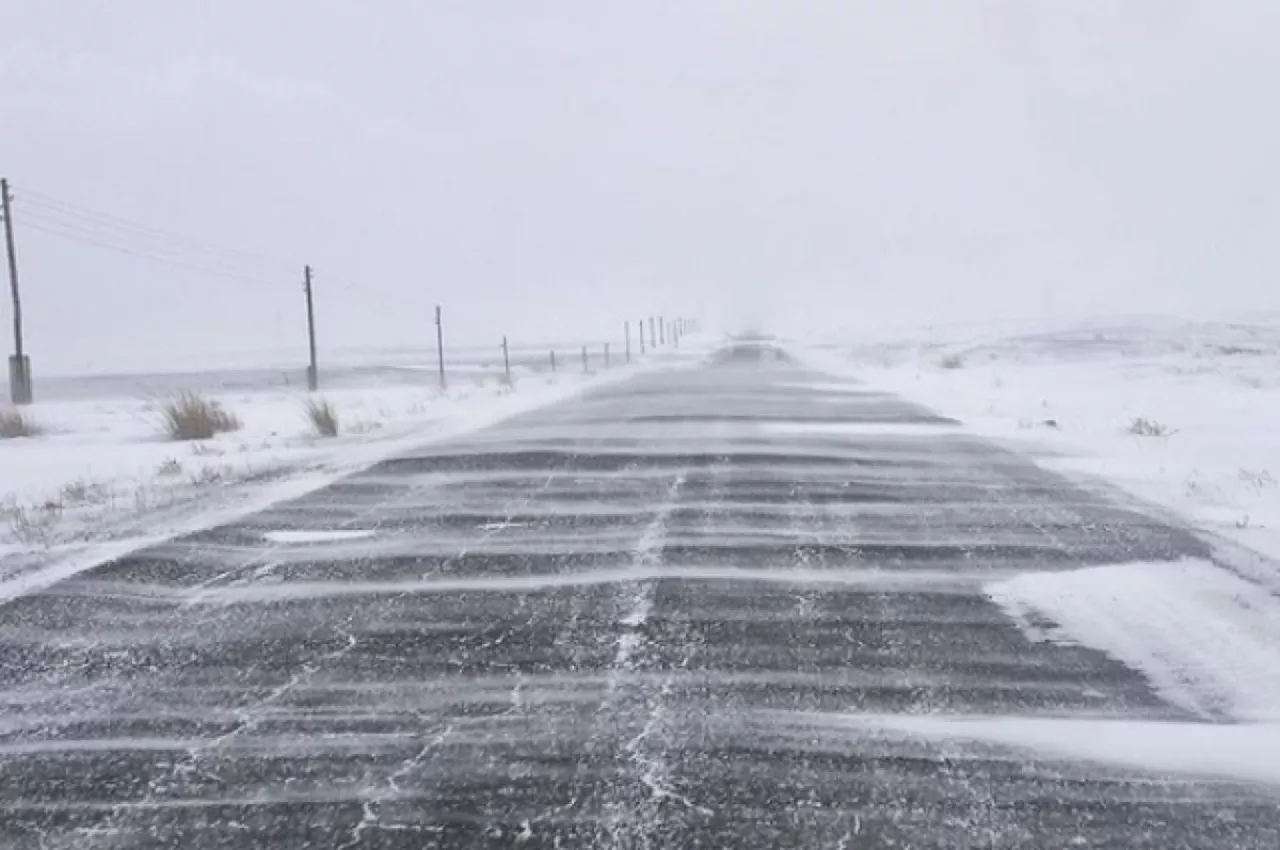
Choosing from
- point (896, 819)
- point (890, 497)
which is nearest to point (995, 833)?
point (896, 819)

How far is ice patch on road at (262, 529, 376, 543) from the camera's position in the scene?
8227 mm

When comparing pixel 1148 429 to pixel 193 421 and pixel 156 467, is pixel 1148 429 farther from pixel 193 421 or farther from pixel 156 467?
pixel 193 421

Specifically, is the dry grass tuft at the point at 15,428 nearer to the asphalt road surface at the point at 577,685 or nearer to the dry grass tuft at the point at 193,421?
the dry grass tuft at the point at 193,421

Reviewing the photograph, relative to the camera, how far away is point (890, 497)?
9.95m

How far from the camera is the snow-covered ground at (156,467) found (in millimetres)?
8445

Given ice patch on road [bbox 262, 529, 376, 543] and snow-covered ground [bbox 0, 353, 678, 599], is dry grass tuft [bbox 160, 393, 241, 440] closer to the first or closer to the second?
snow-covered ground [bbox 0, 353, 678, 599]

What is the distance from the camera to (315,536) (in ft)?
27.5

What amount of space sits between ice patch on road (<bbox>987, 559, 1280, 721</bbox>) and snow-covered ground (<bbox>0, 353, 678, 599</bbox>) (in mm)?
5759

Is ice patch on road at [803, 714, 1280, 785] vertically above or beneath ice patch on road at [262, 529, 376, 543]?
beneath

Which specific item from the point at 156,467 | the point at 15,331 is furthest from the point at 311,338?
the point at 156,467

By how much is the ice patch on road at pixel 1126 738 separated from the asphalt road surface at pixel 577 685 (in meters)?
0.10

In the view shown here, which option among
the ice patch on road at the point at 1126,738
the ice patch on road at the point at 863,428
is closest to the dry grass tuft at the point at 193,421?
the ice patch on road at the point at 863,428

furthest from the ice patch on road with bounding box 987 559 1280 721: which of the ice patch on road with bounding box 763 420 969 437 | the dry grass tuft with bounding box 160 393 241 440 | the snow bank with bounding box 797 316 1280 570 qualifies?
the dry grass tuft with bounding box 160 393 241 440

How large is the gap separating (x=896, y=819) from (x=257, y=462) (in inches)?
466
